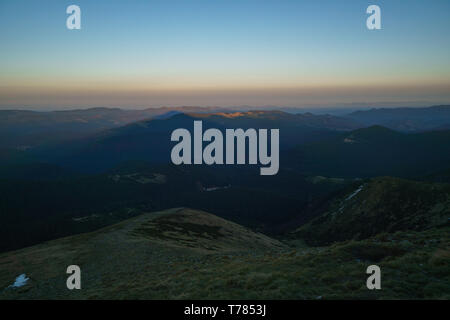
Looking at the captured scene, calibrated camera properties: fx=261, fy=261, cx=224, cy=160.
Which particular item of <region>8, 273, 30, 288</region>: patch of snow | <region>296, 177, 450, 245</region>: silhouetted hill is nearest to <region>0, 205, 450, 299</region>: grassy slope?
<region>8, 273, 30, 288</region>: patch of snow

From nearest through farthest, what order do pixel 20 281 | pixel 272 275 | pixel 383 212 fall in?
pixel 272 275, pixel 20 281, pixel 383 212

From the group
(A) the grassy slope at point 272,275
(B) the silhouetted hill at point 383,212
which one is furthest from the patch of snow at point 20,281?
(B) the silhouetted hill at point 383,212

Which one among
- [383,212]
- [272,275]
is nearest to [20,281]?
[272,275]

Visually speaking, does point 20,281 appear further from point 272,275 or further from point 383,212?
point 383,212

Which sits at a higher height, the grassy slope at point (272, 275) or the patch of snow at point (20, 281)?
the grassy slope at point (272, 275)

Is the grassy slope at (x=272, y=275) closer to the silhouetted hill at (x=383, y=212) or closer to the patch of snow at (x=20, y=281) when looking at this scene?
the patch of snow at (x=20, y=281)

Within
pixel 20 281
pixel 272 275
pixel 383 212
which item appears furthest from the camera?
pixel 383 212
